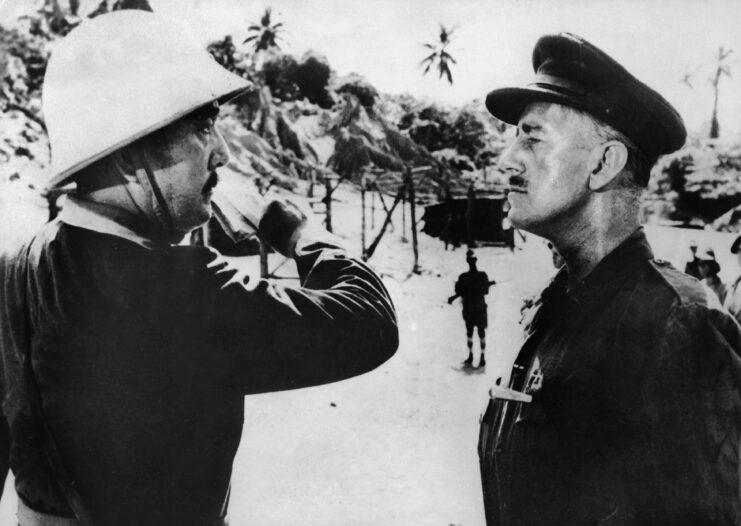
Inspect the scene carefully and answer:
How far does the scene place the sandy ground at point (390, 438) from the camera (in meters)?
2.24

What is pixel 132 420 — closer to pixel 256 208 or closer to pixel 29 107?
pixel 256 208

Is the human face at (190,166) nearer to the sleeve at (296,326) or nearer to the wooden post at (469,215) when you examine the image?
the sleeve at (296,326)

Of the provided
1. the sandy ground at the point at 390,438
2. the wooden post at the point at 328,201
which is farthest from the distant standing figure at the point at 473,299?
the wooden post at the point at 328,201

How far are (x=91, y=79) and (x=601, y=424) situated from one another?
1780 millimetres

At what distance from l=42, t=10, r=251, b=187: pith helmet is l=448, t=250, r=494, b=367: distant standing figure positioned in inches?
52.6

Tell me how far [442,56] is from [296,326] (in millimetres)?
1603

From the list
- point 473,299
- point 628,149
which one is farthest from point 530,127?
point 473,299

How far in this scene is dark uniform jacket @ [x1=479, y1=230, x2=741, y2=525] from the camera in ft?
4.51

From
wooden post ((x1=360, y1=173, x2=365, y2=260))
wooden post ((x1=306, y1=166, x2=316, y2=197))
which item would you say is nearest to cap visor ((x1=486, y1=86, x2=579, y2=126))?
wooden post ((x1=360, y1=173, x2=365, y2=260))

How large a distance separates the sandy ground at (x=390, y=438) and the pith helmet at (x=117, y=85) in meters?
1.31

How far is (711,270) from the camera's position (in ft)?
7.13

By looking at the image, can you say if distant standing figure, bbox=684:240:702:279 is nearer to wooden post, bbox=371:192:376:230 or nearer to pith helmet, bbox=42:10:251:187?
wooden post, bbox=371:192:376:230

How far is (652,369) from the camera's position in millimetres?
1436

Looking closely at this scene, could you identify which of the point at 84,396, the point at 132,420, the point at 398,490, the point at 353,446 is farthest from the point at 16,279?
the point at 398,490
